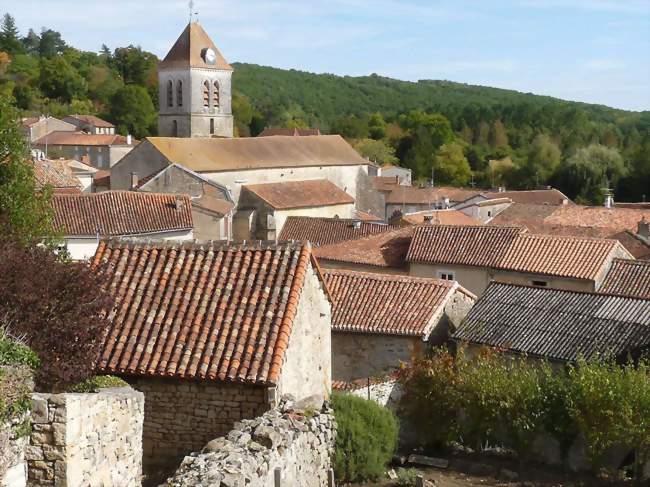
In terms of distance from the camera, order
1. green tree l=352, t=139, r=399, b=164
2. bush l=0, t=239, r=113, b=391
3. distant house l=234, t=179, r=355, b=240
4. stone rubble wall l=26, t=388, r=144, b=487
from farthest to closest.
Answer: green tree l=352, t=139, r=399, b=164, distant house l=234, t=179, r=355, b=240, bush l=0, t=239, r=113, b=391, stone rubble wall l=26, t=388, r=144, b=487

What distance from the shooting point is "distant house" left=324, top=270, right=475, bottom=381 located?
1844cm

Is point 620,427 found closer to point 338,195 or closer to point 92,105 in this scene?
point 338,195

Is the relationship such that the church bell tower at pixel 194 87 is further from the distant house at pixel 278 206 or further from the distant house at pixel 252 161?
the distant house at pixel 278 206

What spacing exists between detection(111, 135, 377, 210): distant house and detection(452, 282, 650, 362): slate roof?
30.1m

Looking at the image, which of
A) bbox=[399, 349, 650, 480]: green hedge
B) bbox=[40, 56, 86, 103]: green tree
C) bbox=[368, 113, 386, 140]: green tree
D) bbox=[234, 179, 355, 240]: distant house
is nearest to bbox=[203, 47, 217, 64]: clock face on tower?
bbox=[234, 179, 355, 240]: distant house

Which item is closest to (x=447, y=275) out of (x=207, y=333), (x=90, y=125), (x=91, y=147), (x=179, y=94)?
(x=207, y=333)

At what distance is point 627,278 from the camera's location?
960 inches

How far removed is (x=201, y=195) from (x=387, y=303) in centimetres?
2658

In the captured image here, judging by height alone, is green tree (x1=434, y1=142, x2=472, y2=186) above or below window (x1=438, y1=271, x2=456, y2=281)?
above

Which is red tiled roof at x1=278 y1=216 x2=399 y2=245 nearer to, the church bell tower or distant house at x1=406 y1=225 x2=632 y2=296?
distant house at x1=406 y1=225 x2=632 y2=296

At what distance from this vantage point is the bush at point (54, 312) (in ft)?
30.2

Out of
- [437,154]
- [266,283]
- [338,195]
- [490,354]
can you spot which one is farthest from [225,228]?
[437,154]

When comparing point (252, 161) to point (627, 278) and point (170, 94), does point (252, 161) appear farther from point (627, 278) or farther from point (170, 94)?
point (627, 278)

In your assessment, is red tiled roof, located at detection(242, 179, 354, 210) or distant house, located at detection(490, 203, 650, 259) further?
red tiled roof, located at detection(242, 179, 354, 210)
